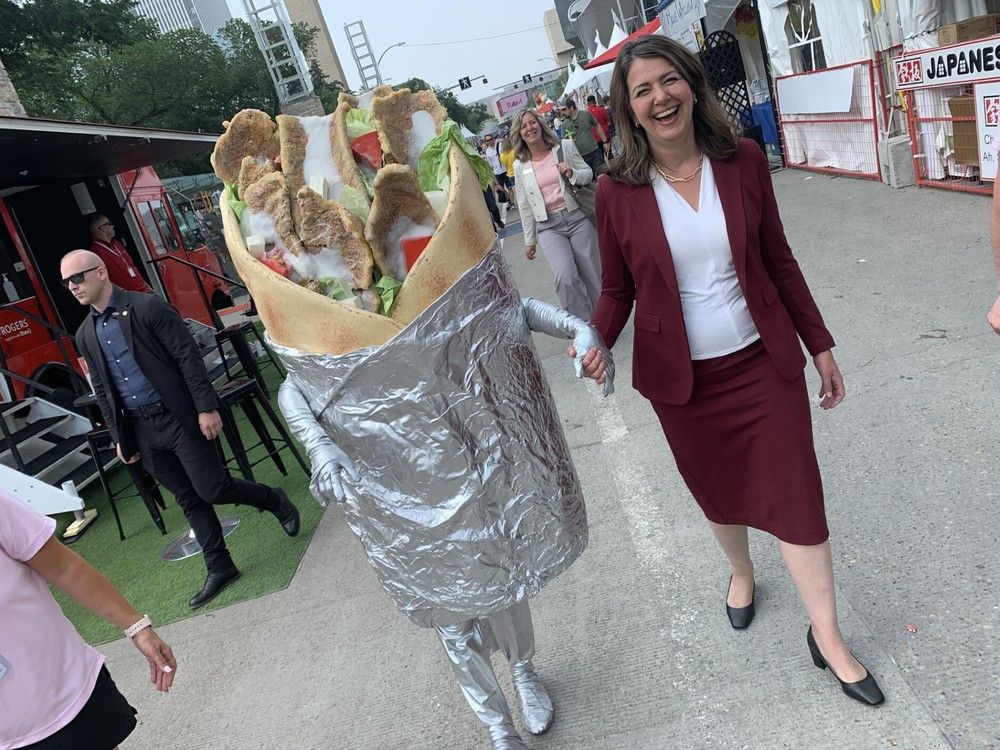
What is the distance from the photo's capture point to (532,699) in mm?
2459

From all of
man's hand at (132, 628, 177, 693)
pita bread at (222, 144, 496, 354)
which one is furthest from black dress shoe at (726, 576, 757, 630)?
man's hand at (132, 628, 177, 693)

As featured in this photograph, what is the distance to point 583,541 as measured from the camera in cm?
222

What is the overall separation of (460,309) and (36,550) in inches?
45.4

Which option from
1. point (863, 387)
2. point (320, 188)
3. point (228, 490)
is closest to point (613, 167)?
point (320, 188)

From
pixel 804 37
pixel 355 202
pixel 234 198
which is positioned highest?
pixel 804 37

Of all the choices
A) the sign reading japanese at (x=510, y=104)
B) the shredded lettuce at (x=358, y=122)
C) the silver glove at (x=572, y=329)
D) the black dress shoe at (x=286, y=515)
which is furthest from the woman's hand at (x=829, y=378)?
the sign reading japanese at (x=510, y=104)

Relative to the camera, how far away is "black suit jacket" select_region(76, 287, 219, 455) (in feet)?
12.1

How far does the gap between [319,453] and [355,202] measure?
645 millimetres

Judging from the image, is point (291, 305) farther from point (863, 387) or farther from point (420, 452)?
point (863, 387)

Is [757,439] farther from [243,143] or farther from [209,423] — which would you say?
[209,423]

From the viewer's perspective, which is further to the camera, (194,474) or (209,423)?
(194,474)

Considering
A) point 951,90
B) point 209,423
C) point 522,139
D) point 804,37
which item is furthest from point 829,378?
point 804,37

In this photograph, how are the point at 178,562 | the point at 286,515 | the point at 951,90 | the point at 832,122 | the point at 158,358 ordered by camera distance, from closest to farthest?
the point at 158,358, the point at 286,515, the point at 178,562, the point at 951,90, the point at 832,122

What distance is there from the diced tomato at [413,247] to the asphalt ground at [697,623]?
1.61 metres
